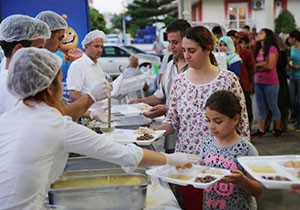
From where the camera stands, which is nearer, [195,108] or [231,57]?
[195,108]

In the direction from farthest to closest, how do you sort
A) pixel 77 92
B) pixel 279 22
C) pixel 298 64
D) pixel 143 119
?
pixel 279 22 < pixel 298 64 < pixel 77 92 < pixel 143 119

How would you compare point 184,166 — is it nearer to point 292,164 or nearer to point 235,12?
point 292,164

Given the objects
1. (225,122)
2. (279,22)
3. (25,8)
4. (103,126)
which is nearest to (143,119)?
(103,126)

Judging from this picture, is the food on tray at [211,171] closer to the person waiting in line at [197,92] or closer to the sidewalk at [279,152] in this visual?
the person waiting in line at [197,92]

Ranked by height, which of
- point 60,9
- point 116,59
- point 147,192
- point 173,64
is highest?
point 60,9

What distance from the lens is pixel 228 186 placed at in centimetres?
159

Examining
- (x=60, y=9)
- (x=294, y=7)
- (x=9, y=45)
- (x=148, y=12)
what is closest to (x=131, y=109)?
(x=9, y=45)

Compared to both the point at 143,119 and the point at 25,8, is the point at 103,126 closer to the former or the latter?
the point at 143,119

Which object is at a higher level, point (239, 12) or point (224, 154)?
point (239, 12)

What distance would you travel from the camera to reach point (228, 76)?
74.8 inches

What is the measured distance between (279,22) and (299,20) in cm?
242

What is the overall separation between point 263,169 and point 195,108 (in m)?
0.64

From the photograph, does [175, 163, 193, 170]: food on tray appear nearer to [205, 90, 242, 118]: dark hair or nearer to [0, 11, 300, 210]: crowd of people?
[0, 11, 300, 210]: crowd of people

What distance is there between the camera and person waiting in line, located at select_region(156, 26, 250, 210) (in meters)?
1.87
